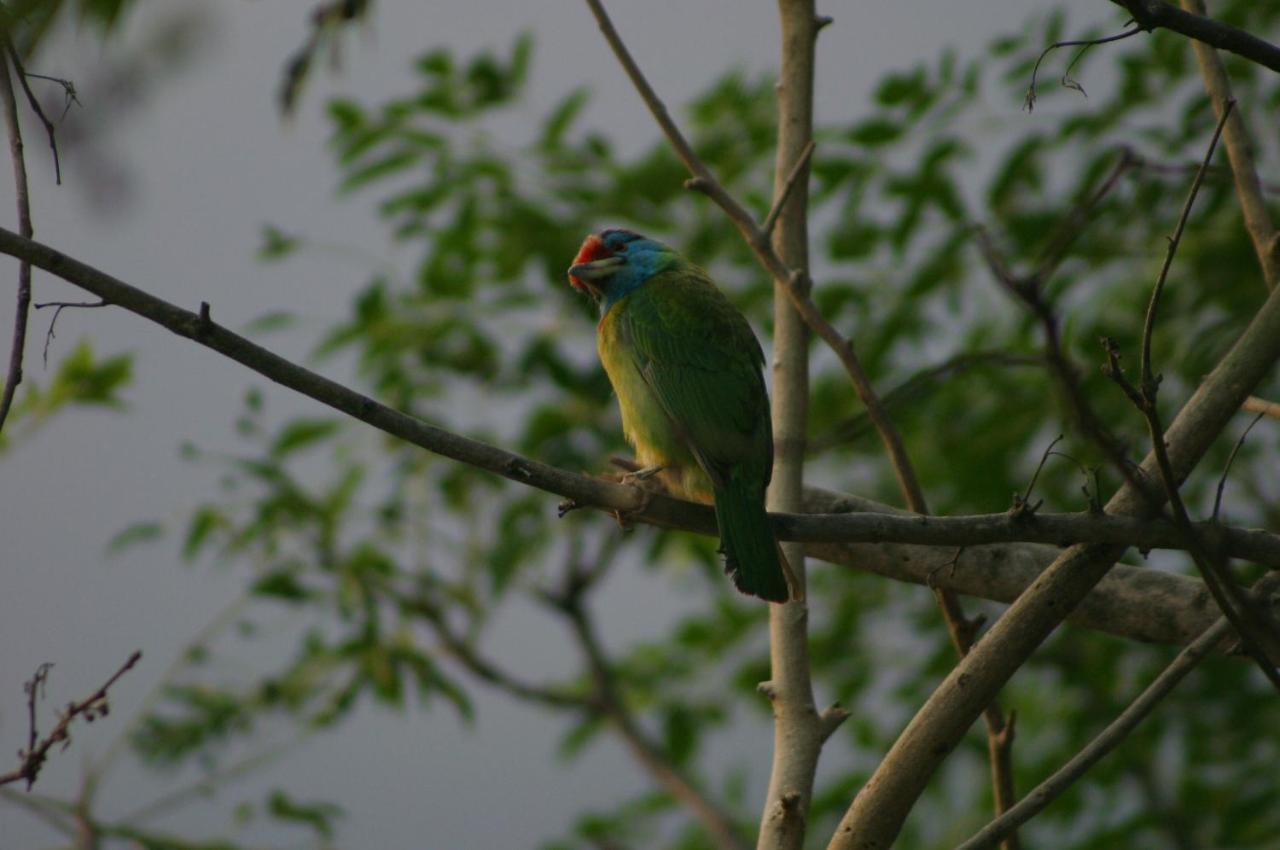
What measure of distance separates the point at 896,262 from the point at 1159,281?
11.2 feet

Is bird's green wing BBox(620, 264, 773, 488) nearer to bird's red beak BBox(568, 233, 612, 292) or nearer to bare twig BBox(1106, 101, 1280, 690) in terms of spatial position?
bird's red beak BBox(568, 233, 612, 292)

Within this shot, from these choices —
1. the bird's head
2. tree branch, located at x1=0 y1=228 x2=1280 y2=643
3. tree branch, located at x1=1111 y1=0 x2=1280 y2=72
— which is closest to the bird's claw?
tree branch, located at x1=0 y1=228 x2=1280 y2=643

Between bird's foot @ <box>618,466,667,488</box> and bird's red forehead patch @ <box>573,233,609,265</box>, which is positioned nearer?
bird's foot @ <box>618,466,667,488</box>

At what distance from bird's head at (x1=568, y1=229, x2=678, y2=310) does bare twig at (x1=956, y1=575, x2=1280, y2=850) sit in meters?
2.19

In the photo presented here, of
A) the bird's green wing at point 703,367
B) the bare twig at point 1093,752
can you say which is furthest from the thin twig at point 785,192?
the bare twig at point 1093,752

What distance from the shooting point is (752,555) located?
2678mm

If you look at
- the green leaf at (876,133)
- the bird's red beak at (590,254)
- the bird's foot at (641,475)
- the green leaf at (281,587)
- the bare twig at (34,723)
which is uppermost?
the green leaf at (876,133)

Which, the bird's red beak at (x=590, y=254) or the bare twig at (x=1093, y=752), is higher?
the bird's red beak at (x=590, y=254)

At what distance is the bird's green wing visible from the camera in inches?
121

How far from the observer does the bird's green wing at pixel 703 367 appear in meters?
3.08

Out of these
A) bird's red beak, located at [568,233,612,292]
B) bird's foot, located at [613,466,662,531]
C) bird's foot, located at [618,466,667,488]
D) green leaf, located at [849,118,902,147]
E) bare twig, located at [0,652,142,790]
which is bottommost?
bare twig, located at [0,652,142,790]

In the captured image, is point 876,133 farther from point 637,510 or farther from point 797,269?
point 637,510

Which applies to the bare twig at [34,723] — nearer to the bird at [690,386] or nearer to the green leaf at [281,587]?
the bird at [690,386]

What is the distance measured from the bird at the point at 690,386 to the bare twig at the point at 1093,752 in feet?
2.32
